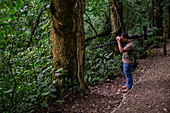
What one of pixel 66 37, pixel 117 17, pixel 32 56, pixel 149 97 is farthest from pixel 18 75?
pixel 117 17

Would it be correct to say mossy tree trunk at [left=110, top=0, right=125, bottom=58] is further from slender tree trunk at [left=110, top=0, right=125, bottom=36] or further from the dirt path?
the dirt path

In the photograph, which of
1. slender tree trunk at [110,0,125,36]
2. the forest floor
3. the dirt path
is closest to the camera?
the dirt path

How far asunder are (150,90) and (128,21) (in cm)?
826

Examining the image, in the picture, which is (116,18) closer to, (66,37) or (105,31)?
(105,31)

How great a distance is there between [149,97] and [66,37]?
2.65m

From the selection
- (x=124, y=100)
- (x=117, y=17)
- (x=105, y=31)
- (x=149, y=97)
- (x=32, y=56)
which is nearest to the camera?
(x=32, y=56)

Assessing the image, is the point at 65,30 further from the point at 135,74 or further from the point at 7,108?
the point at 135,74

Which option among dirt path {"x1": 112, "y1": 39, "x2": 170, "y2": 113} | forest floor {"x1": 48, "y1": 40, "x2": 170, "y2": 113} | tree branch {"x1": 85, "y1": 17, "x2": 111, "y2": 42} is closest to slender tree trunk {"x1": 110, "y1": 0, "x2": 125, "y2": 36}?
tree branch {"x1": 85, "y1": 17, "x2": 111, "y2": 42}

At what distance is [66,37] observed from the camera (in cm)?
414

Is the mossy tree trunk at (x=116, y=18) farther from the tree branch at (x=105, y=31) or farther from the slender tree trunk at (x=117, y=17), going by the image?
the tree branch at (x=105, y=31)

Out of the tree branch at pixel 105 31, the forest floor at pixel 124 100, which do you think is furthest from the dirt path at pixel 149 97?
the tree branch at pixel 105 31

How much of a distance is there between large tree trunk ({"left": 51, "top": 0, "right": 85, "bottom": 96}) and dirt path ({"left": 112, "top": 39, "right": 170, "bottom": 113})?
1.46m

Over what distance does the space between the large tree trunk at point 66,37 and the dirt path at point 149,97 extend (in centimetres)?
146

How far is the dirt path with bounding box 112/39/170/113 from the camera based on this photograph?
3490 mm
